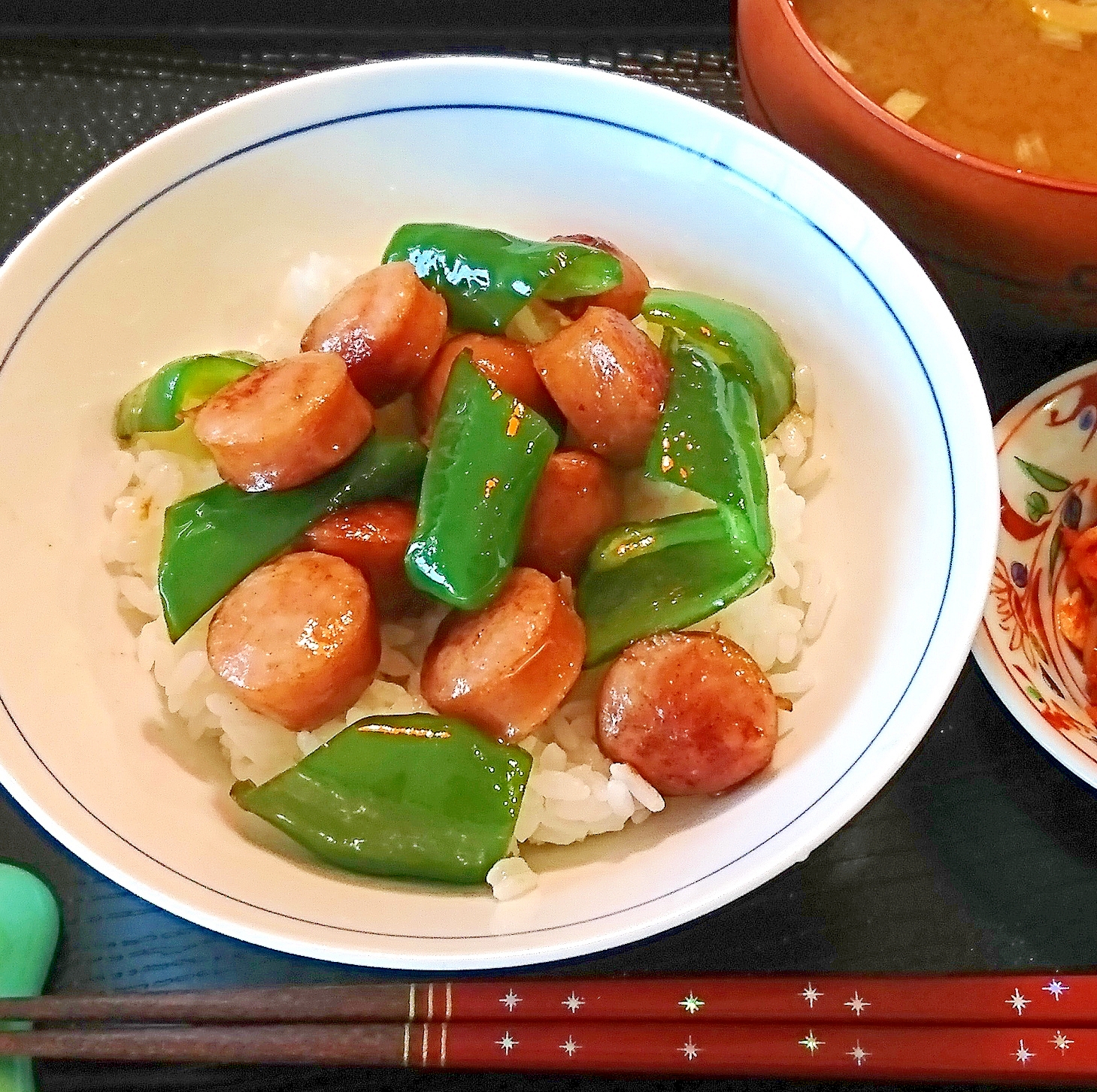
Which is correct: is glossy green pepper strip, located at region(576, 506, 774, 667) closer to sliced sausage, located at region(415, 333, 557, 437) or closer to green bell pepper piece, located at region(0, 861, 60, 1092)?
sliced sausage, located at region(415, 333, 557, 437)

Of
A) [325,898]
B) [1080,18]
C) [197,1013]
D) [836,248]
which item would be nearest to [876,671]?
[836,248]

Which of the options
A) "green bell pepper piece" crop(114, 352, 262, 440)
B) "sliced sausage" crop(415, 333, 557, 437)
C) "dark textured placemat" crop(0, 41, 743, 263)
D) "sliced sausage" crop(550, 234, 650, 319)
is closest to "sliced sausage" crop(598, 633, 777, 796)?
"sliced sausage" crop(415, 333, 557, 437)

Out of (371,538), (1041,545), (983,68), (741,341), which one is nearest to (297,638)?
(371,538)

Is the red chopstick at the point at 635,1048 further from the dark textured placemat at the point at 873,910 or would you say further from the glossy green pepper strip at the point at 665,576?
the glossy green pepper strip at the point at 665,576

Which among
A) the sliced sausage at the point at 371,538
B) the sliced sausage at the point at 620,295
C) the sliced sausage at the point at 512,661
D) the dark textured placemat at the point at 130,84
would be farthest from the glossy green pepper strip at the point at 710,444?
the dark textured placemat at the point at 130,84

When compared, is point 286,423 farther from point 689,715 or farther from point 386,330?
point 689,715

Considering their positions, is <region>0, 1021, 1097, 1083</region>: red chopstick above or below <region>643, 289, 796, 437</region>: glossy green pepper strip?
below

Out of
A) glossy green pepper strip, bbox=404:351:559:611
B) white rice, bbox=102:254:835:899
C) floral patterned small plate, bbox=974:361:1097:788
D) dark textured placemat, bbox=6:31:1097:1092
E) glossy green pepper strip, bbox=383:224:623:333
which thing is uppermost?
glossy green pepper strip, bbox=383:224:623:333
